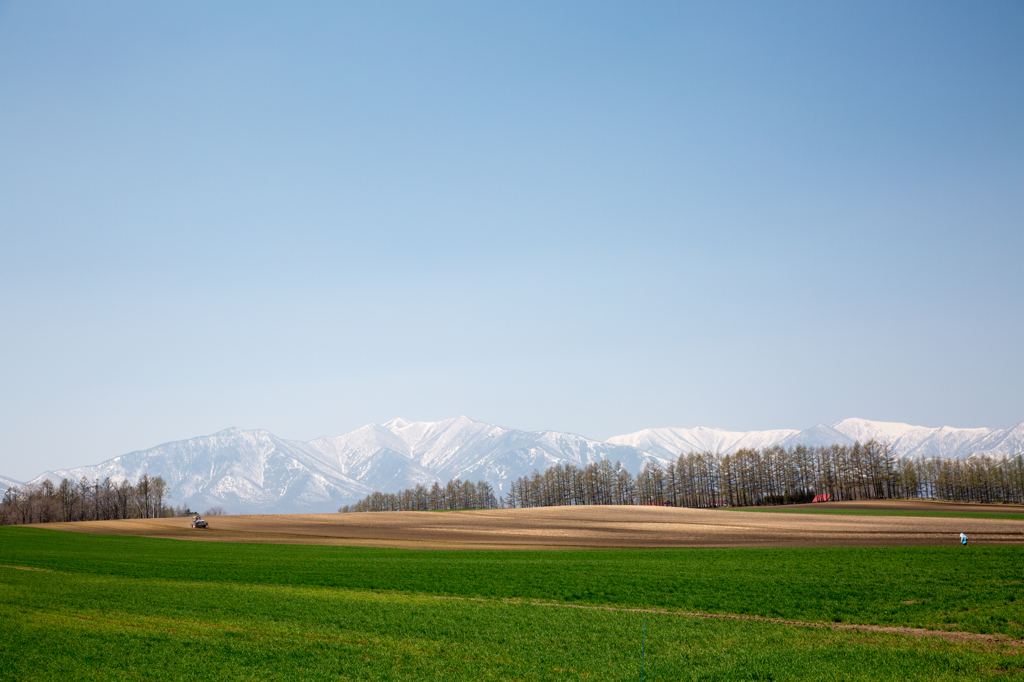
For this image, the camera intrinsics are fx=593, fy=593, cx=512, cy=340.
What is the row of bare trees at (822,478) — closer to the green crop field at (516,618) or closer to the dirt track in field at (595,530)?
the dirt track in field at (595,530)

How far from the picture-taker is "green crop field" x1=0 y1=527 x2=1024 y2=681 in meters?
19.8

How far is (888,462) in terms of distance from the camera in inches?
6467

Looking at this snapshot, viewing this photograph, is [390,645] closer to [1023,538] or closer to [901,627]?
[901,627]

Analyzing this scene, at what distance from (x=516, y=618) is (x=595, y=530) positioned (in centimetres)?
5178

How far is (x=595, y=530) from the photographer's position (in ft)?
249

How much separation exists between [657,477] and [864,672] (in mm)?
187048

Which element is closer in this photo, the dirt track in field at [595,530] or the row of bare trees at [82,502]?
the dirt track in field at [595,530]

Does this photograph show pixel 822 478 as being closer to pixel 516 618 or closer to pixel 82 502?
pixel 516 618

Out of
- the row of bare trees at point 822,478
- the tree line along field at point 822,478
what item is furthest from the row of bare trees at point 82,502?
the row of bare trees at point 822,478

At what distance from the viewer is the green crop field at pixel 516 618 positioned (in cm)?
1980

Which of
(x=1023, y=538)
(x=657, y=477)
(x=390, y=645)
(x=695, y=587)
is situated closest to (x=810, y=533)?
(x=1023, y=538)

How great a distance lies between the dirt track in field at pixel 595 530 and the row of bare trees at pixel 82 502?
293 ft

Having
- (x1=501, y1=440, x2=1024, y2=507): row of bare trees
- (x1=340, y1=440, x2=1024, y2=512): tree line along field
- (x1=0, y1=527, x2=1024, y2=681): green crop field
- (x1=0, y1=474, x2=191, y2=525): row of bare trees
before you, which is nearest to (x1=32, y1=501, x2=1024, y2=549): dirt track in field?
(x1=0, y1=527, x2=1024, y2=681): green crop field

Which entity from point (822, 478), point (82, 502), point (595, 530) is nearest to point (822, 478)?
point (822, 478)
